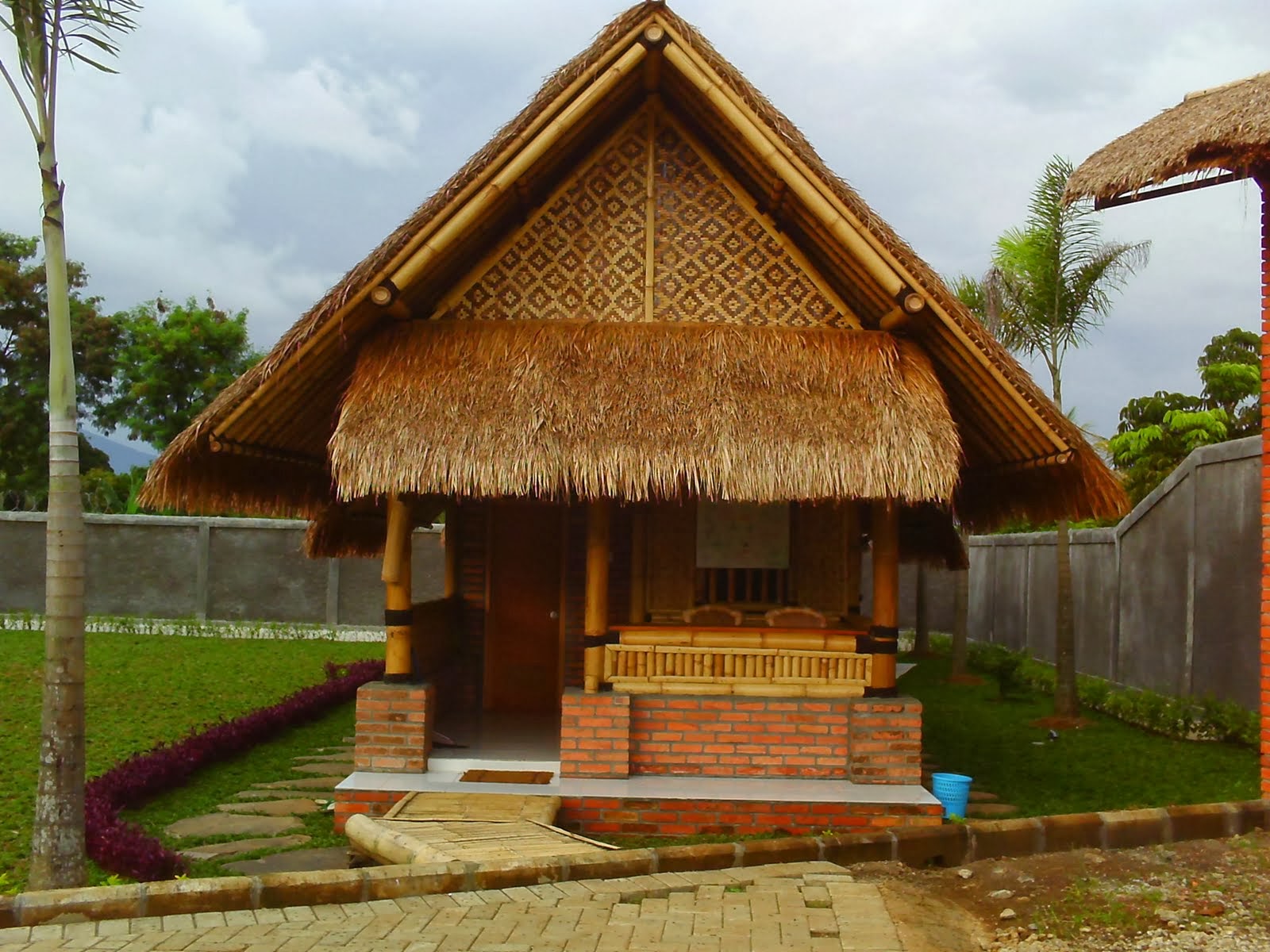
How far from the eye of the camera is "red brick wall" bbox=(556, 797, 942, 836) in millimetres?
7117

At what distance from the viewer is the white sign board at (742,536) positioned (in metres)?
9.00

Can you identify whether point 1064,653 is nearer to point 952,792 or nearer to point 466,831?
point 952,792

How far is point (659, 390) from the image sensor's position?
296 inches

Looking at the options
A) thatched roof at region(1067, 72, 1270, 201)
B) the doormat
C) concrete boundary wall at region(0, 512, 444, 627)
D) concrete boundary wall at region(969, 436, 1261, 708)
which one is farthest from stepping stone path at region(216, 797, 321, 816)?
concrete boundary wall at region(0, 512, 444, 627)

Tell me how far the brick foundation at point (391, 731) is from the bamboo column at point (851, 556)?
3.40 meters

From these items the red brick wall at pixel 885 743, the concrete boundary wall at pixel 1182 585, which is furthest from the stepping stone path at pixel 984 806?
the concrete boundary wall at pixel 1182 585

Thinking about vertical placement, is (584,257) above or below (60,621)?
above

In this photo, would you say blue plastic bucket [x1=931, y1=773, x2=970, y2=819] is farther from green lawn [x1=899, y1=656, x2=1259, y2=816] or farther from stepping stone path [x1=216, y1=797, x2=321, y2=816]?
stepping stone path [x1=216, y1=797, x2=321, y2=816]

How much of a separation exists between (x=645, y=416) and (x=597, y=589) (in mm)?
1298

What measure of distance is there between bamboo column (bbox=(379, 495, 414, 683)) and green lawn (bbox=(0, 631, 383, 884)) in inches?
93.3

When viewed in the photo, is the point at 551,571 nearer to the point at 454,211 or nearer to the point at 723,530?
the point at 723,530

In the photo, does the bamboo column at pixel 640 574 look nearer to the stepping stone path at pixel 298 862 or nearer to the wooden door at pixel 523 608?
the wooden door at pixel 523 608

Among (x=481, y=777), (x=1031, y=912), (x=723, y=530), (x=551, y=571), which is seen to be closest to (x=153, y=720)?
(x=551, y=571)

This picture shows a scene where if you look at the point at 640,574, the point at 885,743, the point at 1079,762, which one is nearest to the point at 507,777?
the point at 640,574
